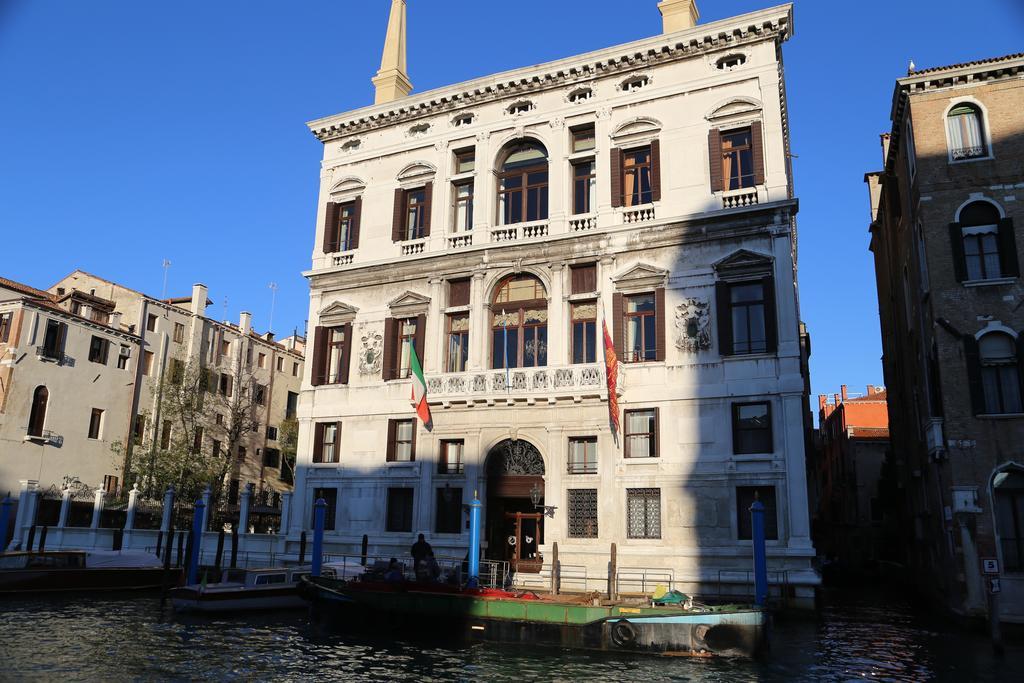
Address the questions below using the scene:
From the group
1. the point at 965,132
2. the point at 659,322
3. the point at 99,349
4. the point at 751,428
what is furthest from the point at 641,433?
the point at 99,349

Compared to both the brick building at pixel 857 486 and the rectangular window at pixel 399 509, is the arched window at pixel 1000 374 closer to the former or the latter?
the rectangular window at pixel 399 509

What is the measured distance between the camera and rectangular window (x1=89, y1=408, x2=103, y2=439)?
3947 cm

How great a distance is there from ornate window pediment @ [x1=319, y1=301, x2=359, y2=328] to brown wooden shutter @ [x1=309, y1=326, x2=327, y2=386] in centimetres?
36

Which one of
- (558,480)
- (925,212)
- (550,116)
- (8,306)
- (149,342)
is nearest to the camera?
(925,212)

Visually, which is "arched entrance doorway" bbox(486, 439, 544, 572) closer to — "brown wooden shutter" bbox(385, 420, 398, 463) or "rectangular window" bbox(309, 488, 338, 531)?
"brown wooden shutter" bbox(385, 420, 398, 463)

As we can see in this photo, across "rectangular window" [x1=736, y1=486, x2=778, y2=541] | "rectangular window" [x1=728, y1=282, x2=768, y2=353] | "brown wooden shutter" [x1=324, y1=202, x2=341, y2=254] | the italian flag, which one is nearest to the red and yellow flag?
"rectangular window" [x1=728, y1=282, x2=768, y2=353]

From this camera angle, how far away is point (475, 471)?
84.4ft

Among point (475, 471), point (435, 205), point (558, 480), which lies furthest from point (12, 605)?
point (435, 205)

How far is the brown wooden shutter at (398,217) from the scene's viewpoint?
29.5 meters

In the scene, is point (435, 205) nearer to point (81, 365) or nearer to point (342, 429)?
point (342, 429)

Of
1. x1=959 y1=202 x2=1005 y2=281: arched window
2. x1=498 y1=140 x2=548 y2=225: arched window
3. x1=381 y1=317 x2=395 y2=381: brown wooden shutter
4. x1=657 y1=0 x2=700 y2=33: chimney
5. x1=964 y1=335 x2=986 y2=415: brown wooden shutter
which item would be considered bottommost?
x1=964 y1=335 x2=986 y2=415: brown wooden shutter

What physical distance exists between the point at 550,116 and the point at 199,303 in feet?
89.0

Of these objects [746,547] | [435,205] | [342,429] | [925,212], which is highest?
[435,205]

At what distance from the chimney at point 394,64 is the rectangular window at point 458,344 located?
1035cm
